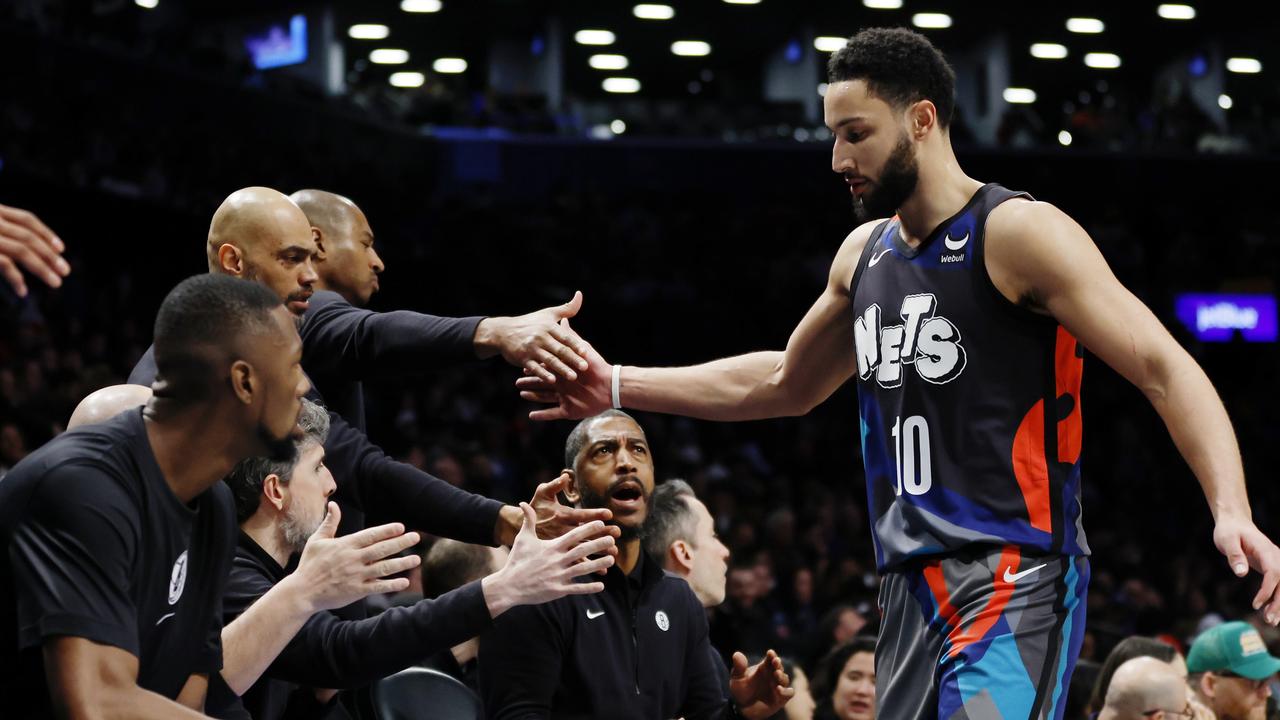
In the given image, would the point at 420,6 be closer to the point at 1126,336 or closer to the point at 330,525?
the point at 330,525

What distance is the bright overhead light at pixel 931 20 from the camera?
22328mm

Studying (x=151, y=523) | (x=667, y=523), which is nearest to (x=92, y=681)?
(x=151, y=523)

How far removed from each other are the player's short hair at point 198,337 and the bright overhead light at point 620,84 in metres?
23.7

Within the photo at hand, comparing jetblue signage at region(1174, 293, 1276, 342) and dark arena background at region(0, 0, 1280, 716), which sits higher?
dark arena background at region(0, 0, 1280, 716)

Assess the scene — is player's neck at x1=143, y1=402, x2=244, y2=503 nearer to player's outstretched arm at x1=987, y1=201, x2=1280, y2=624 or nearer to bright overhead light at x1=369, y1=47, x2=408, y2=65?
player's outstretched arm at x1=987, y1=201, x2=1280, y2=624

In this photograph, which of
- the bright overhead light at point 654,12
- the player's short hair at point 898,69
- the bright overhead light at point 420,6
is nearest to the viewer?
the player's short hair at point 898,69

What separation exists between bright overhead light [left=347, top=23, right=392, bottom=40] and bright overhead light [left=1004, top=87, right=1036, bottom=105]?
33.9 ft

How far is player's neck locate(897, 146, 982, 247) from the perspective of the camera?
3158mm

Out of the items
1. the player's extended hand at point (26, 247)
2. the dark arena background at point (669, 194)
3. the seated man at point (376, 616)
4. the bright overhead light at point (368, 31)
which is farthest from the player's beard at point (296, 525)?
the bright overhead light at point (368, 31)

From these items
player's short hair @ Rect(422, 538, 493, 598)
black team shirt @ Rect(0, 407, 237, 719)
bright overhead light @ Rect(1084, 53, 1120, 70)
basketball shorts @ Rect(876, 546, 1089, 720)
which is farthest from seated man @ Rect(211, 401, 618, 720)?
bright overhead light @ Rect(1084, 53, 1120, 70)

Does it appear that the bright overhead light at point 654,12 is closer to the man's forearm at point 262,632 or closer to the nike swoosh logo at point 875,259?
the nike swoosh logo at point 875,259

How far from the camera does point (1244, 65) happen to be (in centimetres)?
2447

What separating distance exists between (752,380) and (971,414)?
0.76 meters

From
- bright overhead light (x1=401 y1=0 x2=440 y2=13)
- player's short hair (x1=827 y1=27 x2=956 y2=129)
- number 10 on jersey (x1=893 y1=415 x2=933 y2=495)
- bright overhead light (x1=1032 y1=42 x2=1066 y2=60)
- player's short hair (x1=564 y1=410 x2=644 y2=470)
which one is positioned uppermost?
player's short hair (x1=827 y1=27 x2=956 y2=129)
